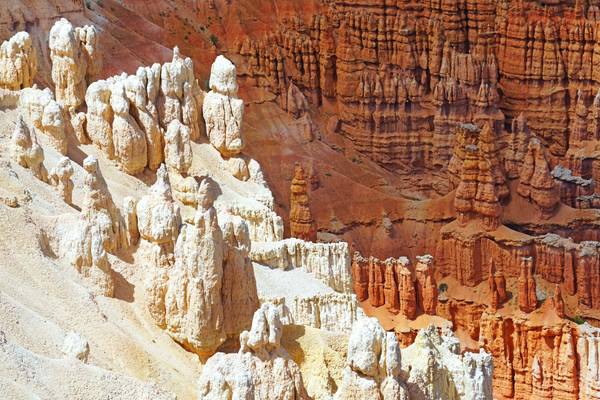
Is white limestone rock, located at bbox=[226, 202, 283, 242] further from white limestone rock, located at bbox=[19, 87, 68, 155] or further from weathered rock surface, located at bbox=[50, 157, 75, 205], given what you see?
weathered rock surface, located at bbox=[50, 157, 75, 205]

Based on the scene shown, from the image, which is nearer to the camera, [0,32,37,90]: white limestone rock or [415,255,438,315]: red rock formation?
[0,32,37,90]: white limestone rock

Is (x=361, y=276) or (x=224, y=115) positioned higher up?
(x=224, y=115)

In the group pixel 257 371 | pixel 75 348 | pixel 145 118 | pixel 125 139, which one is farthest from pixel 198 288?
pixel 145 118

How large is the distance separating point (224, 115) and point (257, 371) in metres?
13.0

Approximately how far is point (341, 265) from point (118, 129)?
5.31 meters

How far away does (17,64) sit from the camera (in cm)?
3853

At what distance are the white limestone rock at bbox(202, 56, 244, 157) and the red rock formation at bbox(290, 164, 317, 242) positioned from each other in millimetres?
14860

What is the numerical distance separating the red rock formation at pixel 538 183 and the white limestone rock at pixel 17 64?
23633 millimetres

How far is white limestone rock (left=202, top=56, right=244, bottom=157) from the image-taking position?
40469 millimetres

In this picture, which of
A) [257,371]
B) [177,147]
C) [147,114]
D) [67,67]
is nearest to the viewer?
[257,371]

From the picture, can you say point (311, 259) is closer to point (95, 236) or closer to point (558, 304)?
point (95, 236)

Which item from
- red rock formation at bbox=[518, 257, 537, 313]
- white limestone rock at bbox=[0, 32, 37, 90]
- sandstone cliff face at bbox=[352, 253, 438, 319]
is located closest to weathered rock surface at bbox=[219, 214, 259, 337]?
white limestone rock at bbox=[0, 32, 37, 90]

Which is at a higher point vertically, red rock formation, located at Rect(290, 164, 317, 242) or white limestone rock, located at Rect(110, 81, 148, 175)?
white limestone rock, located at Rect(110, 81, 148, 175)

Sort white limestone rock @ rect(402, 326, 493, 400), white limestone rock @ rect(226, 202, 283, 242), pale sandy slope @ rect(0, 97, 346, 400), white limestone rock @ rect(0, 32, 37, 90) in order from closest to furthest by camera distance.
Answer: pale sandy slope @ rect(0, 97, 346, 400)
white limestone rock @ rect(402, 326, 493, 400)
white limestone rock @ rect(0, 32, 37, 90)
white limestone rock @ rect(226, 202, 283, 242)
